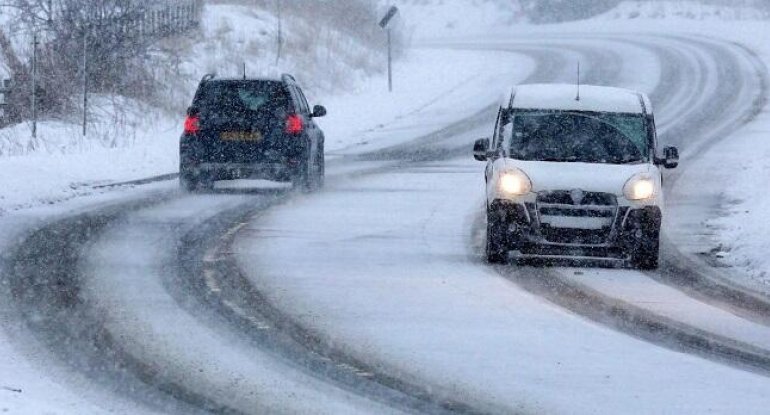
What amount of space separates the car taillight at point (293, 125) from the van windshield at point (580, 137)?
711cm

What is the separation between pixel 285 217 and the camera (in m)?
19.7

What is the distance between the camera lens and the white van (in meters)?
15.1

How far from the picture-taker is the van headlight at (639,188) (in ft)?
49.9

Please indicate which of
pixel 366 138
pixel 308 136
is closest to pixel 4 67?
pixel 366 138

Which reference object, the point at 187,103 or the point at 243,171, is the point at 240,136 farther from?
the point at 187,103

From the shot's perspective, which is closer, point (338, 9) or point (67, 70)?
point (67, 70)

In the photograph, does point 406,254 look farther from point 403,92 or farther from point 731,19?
point 731,19

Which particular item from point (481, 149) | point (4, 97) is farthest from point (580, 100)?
point (4, 97)

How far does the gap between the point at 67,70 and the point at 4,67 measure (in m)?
1.18

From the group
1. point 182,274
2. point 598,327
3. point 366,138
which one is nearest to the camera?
point 598,327

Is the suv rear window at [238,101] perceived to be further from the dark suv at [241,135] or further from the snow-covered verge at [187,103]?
the snow-covered verge at [187,103]

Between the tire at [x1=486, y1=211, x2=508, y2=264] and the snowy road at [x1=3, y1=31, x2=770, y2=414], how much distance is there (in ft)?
0.57

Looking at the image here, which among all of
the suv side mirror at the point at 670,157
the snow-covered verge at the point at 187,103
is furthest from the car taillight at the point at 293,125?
the suv side mirror at the point at 670,157

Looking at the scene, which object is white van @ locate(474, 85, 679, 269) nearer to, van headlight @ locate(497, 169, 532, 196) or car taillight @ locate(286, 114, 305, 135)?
van headlight @ locate(497, 169, 532, 196)
